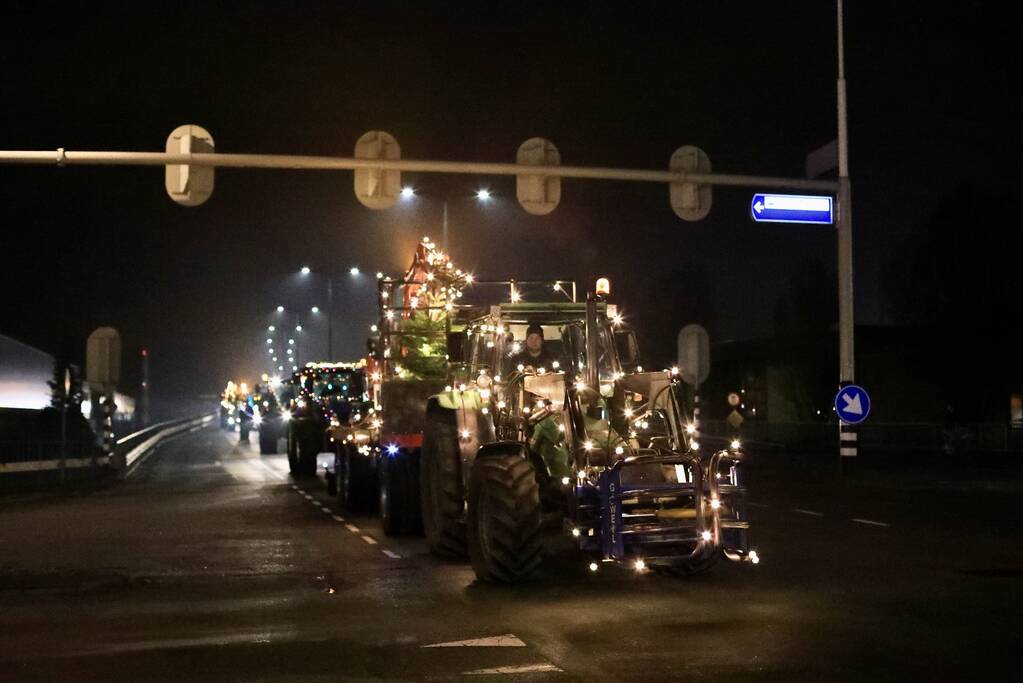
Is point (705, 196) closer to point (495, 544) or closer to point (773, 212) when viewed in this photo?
point (773, 212)

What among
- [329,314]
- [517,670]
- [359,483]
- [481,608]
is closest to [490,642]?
[517,670]

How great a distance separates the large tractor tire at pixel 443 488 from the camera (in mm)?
15773

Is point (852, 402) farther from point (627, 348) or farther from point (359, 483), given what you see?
point (627, 348)

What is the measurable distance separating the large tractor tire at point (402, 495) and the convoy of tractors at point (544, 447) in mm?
20

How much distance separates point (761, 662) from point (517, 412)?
5.51m

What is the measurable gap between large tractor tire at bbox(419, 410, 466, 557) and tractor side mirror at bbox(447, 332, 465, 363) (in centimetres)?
91

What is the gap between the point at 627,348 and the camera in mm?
15219

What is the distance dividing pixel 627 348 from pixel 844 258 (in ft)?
44.8

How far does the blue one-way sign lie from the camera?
2447cm

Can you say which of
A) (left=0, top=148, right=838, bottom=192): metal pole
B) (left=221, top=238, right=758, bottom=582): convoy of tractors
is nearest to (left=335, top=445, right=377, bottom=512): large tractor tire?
(left=221, top=238, right=758, bottom=582): convoy of tractors

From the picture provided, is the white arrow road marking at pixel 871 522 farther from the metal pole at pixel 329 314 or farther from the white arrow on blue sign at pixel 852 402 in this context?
the metal pole at pixel 329 314

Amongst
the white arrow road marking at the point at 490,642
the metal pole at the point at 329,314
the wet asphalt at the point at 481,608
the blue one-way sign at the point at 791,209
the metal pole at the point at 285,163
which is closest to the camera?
the wet asphalt at the point at 481,608

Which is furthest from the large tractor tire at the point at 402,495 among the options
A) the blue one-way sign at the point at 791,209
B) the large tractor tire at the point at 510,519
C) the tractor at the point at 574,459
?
the blue one-way sign at the point at 791,209

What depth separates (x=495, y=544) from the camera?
43.5 ft
